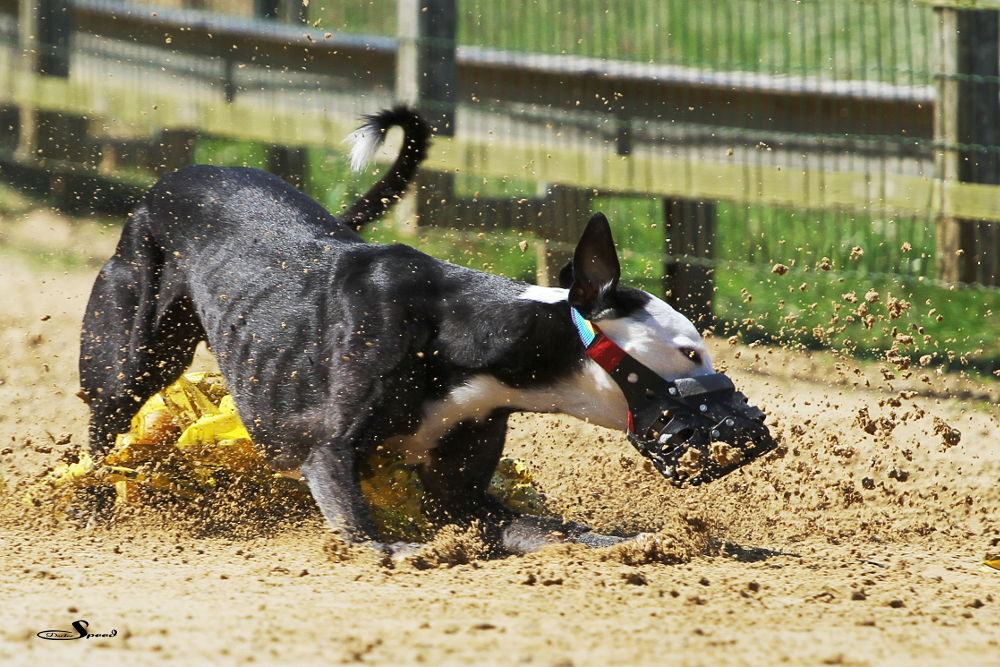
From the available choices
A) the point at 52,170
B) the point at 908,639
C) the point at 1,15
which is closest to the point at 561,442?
the point at 908,639

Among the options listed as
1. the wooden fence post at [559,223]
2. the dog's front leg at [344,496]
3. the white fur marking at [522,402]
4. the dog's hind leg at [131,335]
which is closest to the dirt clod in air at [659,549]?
the white fur marking at [522,402]

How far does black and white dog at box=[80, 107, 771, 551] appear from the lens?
140 inches

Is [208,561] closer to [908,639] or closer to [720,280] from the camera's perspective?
[908,639]

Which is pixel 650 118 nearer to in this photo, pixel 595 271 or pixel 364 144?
pixel 364 144

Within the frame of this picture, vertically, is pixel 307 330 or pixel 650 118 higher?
pixel 650 118

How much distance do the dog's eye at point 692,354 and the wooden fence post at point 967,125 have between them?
12.0 feet

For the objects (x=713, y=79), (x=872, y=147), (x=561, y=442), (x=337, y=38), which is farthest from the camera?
(x=337, y=38)

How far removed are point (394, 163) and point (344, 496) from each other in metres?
1.59

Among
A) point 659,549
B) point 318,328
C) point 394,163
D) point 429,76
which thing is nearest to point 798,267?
point 429,76

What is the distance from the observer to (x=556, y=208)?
7.26 metres

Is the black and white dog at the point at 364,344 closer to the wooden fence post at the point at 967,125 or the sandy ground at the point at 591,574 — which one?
the sandy ground at the point at 591,574

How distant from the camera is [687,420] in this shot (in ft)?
11.4

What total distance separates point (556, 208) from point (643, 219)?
888 millimetres

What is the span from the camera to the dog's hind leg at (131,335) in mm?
4535
